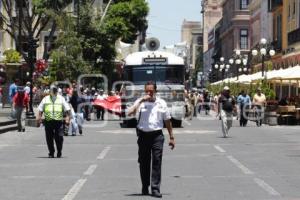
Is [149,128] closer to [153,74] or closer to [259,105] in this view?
[153,74]

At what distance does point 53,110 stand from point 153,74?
17.3 metres

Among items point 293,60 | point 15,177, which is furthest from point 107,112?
point 15,177

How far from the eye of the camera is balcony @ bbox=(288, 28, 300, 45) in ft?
212

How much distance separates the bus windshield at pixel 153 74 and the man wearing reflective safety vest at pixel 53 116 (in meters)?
16.7

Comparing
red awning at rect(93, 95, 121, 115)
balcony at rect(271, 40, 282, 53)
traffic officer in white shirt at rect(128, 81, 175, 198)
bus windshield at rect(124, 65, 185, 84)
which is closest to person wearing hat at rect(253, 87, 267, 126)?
bus windshield at rect(124, 65, 185, 84)

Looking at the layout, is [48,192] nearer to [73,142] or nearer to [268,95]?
[73,142]

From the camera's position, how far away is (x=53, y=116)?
21.4m

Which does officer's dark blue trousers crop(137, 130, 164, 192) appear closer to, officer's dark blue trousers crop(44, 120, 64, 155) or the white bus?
officer's dark blue trousers crop(44, 120, 64, 155)

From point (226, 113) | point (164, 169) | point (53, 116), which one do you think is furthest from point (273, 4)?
point (164, 169)

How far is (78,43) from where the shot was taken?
191ft

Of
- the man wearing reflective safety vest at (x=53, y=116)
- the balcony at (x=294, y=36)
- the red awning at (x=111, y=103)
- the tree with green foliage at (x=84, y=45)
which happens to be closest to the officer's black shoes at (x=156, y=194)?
the man wearing reflective safety vest at (x=53, y=116)

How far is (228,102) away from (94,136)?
5.10 meters

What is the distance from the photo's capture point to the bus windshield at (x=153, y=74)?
126ft

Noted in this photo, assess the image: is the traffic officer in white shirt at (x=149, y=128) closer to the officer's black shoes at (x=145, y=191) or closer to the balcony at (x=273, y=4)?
the officer's black shoes at (x=145, y=191)
